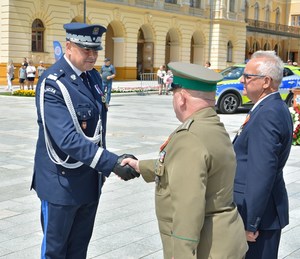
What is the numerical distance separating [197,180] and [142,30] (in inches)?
1427

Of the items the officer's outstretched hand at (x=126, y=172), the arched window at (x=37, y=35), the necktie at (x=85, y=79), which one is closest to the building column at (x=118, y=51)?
the arched window at (x=37, y=35)

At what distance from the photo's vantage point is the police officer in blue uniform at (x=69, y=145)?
306cm

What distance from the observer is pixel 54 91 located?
312 cm

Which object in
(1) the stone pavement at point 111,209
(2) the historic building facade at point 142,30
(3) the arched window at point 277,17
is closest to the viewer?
(1) the stone pavement at point 111,209

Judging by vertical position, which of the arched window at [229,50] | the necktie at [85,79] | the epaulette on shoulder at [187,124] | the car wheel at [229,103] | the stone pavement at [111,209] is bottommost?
the stone pavement at [111,209]

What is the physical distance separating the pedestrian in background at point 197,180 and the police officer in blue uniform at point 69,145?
71 centimetres

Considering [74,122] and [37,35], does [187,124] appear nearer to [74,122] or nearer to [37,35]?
[74,122]

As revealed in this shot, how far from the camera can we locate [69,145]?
304 cm

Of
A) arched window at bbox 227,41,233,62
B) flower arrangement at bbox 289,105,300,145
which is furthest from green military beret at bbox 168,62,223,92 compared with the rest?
arched window at bbox 227,41,233,62

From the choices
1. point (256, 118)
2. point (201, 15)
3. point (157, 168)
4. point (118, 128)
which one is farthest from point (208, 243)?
point (201, 15)

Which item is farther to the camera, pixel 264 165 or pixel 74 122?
pixel 74 122

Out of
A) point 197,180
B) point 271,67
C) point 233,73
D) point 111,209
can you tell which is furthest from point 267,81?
point 233,73

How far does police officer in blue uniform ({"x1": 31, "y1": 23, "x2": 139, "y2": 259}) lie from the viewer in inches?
120

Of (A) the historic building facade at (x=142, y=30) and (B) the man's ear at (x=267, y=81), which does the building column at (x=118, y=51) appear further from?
(B) the man's ear at (x=267, y=81)
